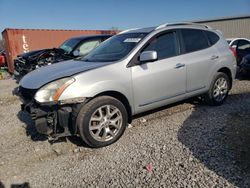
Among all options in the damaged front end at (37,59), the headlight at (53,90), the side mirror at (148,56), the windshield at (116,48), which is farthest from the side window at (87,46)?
the headlight at (53,90)

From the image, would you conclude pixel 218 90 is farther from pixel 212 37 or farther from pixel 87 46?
pixel 87 46

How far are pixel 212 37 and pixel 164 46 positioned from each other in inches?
60.4

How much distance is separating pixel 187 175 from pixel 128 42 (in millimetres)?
2613

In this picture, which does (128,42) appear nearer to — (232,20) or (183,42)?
(183,42)

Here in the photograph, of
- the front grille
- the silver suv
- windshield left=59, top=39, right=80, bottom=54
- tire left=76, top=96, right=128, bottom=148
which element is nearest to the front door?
the silver suv

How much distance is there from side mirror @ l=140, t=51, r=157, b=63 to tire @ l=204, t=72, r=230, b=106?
197 centimetres

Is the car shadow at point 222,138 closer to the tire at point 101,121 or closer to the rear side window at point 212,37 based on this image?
the tire at point 101,121

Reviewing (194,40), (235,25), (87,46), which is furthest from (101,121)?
(235,25)

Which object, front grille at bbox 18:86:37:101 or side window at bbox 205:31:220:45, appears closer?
front grille at bbox 18:86:37:101

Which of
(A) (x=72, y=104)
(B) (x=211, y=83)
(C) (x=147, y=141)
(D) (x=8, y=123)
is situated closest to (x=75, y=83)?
(A) (x=72, y=104)

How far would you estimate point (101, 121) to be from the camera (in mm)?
4211

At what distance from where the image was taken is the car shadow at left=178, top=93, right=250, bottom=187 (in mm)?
3357

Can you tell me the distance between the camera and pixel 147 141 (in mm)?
4375

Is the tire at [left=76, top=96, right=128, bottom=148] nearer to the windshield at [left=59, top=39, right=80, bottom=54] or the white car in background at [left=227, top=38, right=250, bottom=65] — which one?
the windshield at [left=59, top=39, right=80, bottom=54]
